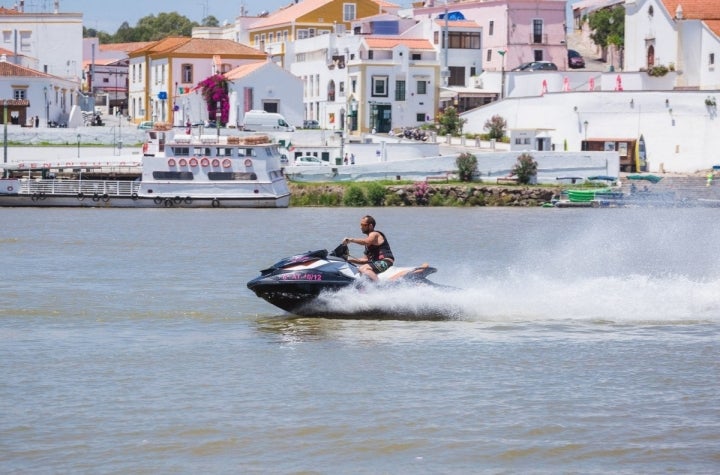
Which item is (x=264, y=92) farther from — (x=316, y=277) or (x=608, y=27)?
(x=316, y=277)

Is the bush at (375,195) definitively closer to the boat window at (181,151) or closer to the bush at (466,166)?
→ the bush at (466,166)

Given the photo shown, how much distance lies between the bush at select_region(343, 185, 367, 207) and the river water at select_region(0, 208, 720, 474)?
101ft

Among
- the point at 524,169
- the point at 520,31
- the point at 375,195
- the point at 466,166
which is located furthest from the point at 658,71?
the point at 375,195

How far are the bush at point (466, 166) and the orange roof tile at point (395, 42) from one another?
15.7 meters

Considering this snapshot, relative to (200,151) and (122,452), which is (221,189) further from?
(122,452)

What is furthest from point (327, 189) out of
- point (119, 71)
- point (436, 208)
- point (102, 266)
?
point (119, 71)

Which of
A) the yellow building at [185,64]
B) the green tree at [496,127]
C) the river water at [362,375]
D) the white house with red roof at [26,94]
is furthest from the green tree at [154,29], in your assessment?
the river water at [362,375]

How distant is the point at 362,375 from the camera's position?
18.6 meters

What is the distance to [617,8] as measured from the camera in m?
102

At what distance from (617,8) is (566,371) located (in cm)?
8620

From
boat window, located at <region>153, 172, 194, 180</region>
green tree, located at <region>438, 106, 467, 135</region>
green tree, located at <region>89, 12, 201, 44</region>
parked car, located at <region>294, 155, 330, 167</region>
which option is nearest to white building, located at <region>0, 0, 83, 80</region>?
green tree, located at <region>438, 106, 467, 135</region>

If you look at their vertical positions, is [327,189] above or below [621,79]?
below

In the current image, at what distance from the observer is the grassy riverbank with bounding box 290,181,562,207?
6478 centimetres

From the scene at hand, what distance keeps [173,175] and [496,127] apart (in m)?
21.9
